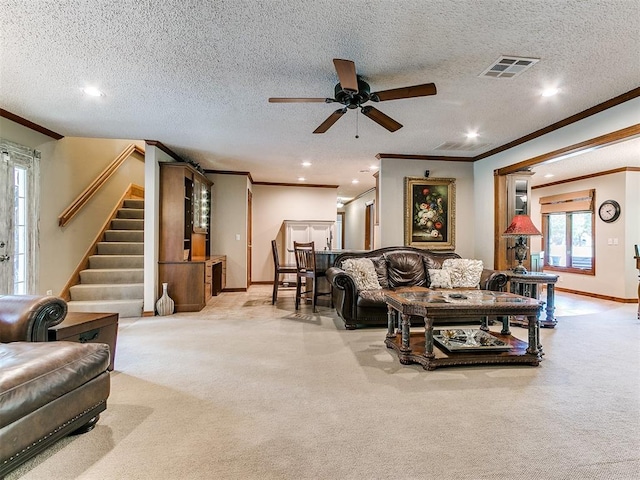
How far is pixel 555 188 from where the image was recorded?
26.5 feet

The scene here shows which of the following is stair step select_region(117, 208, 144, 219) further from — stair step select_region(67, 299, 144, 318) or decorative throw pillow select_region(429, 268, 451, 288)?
decorative throw pillow select_region(429, 268, 451, 288)

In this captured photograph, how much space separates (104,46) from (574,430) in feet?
13.0

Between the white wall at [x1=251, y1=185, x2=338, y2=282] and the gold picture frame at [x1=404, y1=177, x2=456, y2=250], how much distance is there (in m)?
3.17

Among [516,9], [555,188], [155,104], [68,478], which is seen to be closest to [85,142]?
[155,104]

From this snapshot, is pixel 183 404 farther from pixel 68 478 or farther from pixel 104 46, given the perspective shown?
pixel 104 46

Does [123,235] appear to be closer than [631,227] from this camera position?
Yes

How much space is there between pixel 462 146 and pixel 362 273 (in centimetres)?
252

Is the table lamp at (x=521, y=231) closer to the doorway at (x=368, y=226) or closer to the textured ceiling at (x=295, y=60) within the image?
the textured ceiling at (x=295, y=60)

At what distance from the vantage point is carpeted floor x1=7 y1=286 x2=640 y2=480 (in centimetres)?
162

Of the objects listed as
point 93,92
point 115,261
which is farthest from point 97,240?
point 93,92

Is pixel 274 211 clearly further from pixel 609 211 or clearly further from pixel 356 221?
pixel 609 211

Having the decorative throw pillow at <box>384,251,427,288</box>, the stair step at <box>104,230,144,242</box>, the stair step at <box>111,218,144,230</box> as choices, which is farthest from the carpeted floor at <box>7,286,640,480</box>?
the stair step at <box>111,218,144,230</box>

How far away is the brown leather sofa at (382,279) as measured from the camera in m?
4.23

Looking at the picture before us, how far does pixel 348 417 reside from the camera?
2.08 m
